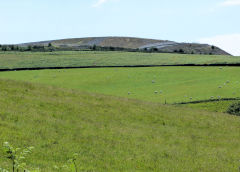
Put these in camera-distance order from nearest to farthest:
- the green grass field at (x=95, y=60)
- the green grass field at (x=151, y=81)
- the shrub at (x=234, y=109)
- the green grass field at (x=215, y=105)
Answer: the shrub at (x=234, y=109)
the green grass field at (x=215, y=105)
the green grass field at (x=151, y=81)
the green grass field at (x=95, y=60)

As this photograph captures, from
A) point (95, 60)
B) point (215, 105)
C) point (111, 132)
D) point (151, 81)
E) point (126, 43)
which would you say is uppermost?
point (126, 43)

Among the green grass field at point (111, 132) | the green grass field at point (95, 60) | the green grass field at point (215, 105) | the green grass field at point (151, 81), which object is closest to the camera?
the green grass field at point (111, 132)

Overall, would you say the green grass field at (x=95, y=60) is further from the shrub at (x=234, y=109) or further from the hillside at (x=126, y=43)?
the hillside at (x=126, y=43)

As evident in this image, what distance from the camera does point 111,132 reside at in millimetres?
21469

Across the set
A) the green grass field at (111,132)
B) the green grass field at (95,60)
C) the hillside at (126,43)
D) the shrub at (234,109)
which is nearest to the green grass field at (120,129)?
the green grass field at (111,132)

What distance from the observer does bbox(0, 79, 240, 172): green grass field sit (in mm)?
16094

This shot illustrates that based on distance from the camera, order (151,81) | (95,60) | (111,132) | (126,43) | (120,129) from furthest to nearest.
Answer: (126,43) < (95,60) < (151,81) < (120,129) < (111,132)

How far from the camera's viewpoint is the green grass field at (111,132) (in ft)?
52.8

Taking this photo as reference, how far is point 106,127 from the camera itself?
899 inches

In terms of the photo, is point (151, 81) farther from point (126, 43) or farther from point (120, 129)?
point (126, 43)

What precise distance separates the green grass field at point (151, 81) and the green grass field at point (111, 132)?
1447cm

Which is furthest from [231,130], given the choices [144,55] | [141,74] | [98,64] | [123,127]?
[144,55]

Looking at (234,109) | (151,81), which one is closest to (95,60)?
(151,81)

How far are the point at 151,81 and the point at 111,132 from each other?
36.4m
